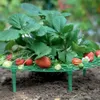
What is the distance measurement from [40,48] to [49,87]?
10.4 inches

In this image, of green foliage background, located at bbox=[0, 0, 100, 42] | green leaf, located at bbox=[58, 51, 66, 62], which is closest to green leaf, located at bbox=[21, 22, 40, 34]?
green leaf, located at bbox=[58, 51, 66, 62]

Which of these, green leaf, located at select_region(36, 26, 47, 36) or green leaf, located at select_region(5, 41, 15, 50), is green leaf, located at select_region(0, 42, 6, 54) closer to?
green leaf, located at select_region(5, 41, 15, 50)

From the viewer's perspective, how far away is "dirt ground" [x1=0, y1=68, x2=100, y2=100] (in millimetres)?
2064

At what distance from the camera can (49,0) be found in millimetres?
6215

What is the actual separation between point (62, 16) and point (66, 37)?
130 millimetres

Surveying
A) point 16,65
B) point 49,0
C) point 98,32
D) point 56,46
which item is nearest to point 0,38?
point 16,65

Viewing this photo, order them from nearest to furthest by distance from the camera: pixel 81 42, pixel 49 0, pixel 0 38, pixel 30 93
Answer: pixel 0 38, pixel 30 93, pixel 81 42, pixel 49 0

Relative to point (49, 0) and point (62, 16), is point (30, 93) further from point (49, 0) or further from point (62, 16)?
point (49, 0)

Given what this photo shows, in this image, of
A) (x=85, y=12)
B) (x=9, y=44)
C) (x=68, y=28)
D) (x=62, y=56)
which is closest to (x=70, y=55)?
(x=62, y=56)

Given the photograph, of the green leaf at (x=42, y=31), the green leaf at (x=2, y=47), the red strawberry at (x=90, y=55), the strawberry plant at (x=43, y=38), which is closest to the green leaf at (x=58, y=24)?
the strawberry plant at (x=43, y=38)

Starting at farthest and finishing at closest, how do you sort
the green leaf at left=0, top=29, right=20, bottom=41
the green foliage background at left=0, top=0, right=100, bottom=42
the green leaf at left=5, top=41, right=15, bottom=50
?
the green foliage background at left=0, top=0, right=100, bottom=42, the green leaf at left=5, top=41, right=15, bottom=50, the green leaf at left=0, top=29, right=20, bottom=41

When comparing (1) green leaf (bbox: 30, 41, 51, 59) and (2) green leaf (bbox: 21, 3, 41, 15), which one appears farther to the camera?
(2) green leaf (bbox: 21, 3, 41, 15)

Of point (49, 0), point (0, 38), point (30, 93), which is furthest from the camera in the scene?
point (49, 0)

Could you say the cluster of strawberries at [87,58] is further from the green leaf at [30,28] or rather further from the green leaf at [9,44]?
the green leaf at [9,44]
